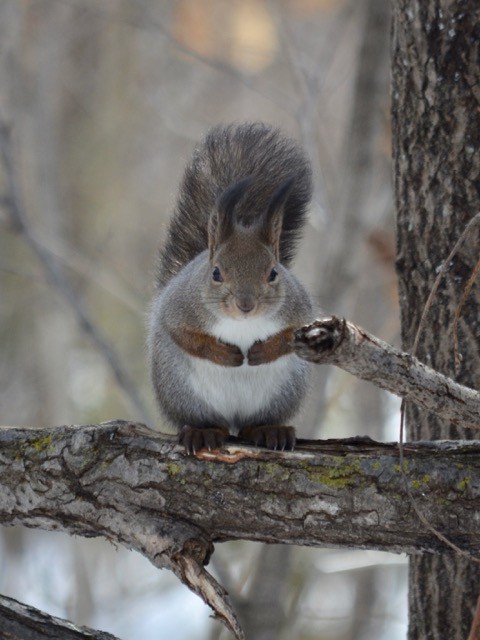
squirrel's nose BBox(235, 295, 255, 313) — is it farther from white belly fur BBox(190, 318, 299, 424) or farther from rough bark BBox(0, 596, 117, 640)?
rough bark BBox(0, 596, 117, 640)

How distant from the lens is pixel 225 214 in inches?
85.4

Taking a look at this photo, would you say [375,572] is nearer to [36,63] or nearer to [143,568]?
[143,568]

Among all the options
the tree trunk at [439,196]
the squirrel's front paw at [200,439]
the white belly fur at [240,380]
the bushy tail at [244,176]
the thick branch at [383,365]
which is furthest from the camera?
the bushy tail at [244,176]

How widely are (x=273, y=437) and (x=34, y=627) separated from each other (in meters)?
0.74

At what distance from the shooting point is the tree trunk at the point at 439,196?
2092mm

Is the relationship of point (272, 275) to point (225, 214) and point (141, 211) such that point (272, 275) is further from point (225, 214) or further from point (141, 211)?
point (141, 211)

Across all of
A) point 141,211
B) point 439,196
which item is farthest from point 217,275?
point 141,211

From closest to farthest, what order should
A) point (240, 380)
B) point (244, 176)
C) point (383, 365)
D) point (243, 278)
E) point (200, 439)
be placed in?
point (383, 365)
point (200, 439)
point (243, 278)
point (240, 380)
point (244, 176)

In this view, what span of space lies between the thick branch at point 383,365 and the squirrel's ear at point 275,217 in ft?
2.56

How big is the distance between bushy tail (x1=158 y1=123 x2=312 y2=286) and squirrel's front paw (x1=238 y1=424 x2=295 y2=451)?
0.50 m

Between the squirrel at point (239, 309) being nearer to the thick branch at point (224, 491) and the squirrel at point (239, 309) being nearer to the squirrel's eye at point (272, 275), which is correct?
the squirrel's eye at point (272, 275)

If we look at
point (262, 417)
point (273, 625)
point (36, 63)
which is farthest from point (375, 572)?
point (36, 63)

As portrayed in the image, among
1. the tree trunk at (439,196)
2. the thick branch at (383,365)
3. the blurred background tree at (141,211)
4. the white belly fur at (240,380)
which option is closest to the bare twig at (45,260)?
the blurred background tree at (141,211)

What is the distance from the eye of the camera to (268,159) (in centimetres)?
252
